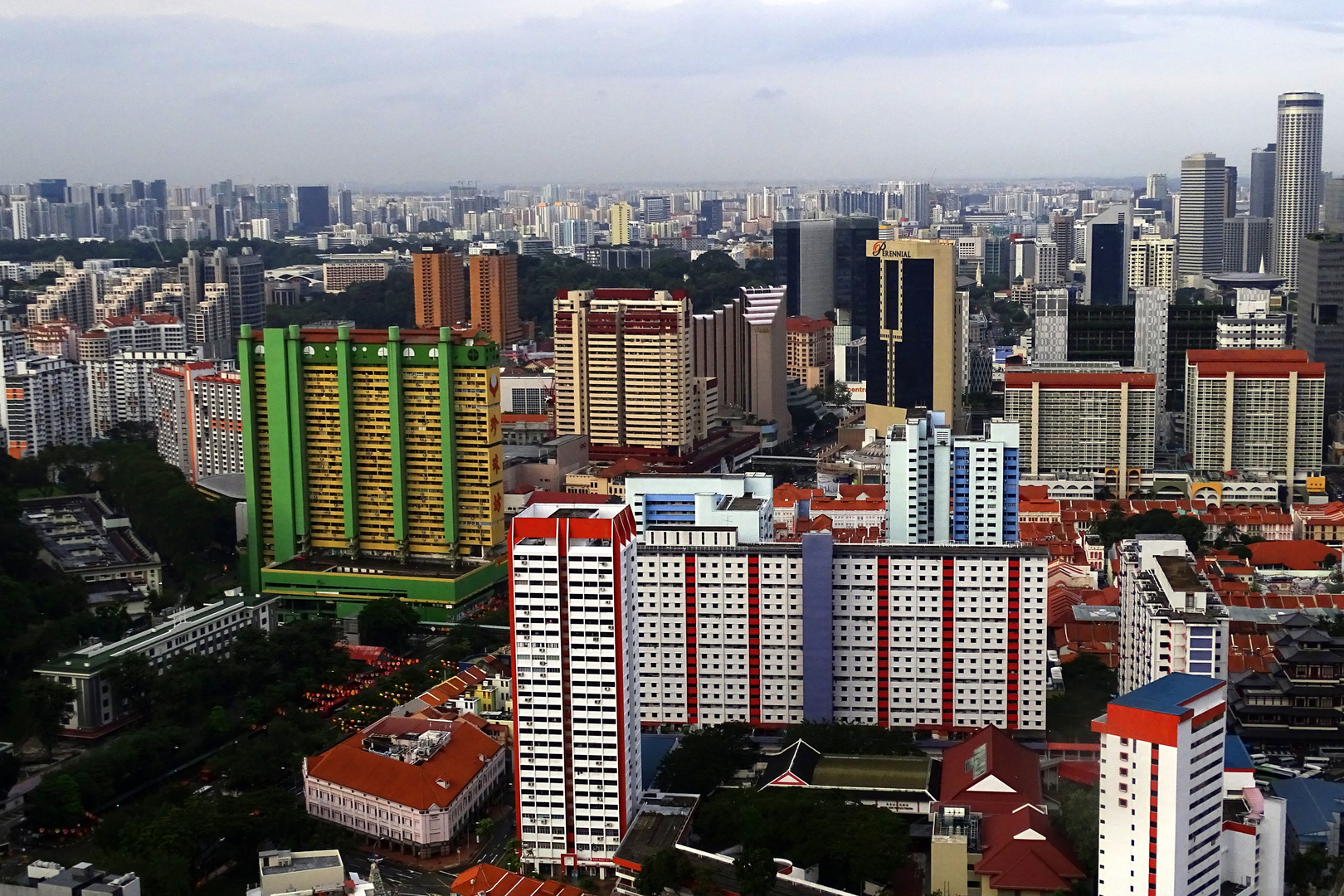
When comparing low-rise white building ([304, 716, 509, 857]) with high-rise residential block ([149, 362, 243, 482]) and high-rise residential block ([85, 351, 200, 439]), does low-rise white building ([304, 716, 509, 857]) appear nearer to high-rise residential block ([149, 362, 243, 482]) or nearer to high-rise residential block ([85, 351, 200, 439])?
high-rise residential block ([149, 362, 243, 482])

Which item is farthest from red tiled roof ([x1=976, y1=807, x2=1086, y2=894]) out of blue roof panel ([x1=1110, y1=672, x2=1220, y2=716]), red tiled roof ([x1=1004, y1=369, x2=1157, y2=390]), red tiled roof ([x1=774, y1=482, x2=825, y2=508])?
red tiled roof ([x1=1004, y1=369, x2=1157, y2=390])

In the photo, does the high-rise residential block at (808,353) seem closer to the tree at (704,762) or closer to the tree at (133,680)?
the tree at (133,680)

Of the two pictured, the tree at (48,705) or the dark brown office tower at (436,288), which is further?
the dark brown office tower at (436,288)

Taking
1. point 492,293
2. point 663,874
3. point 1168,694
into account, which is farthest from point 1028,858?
point 492,293

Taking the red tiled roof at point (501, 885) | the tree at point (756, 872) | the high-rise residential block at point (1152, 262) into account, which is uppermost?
the high-rise residential block at point (1152, 262)

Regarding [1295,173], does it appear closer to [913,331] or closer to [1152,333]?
[1152,333]

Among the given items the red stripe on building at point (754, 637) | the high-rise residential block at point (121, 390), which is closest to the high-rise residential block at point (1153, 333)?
the red stripe on building at point (754, 637)

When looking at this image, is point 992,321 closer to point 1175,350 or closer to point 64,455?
point 1175,350
